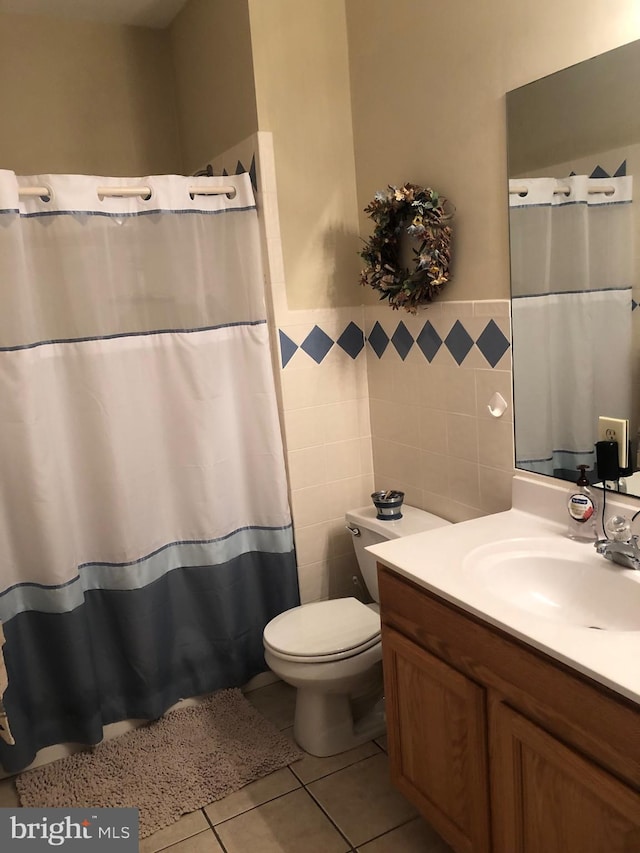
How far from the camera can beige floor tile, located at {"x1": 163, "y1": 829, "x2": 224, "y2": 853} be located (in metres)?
1.92

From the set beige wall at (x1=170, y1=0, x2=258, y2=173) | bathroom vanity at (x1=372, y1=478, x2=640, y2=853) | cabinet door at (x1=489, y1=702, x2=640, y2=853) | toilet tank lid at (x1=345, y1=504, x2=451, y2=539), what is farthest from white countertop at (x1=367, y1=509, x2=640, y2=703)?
beige wall at (x1=170, y1=0, x2=258, y2=173)

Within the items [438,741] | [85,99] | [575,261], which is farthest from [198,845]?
[85,99]

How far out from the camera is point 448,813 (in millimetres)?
1662

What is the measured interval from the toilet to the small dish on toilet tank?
0.07ft

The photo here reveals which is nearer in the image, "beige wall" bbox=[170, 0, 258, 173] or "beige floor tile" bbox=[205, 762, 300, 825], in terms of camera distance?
"beige floor tile" bbox=[205, 762, 300, 825]

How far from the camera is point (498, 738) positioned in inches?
56.9

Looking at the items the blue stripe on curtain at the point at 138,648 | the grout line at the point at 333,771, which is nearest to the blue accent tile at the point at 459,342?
the blue stripe on curtain at the point at 138,648

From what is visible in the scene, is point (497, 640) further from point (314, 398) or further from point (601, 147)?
point (314, 398)

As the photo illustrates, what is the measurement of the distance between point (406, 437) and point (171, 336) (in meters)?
0.89

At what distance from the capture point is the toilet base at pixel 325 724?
7.35 feet

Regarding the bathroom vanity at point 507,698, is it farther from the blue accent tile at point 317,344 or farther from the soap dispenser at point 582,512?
the blue accent tile at point 317,344

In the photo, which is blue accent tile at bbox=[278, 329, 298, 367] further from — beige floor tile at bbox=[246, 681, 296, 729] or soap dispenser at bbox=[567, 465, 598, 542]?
beige floor tile at bbox=[246, 681, 296, 729]

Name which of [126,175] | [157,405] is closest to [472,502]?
[157,405]

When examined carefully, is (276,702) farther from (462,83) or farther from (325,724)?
(462,83)
